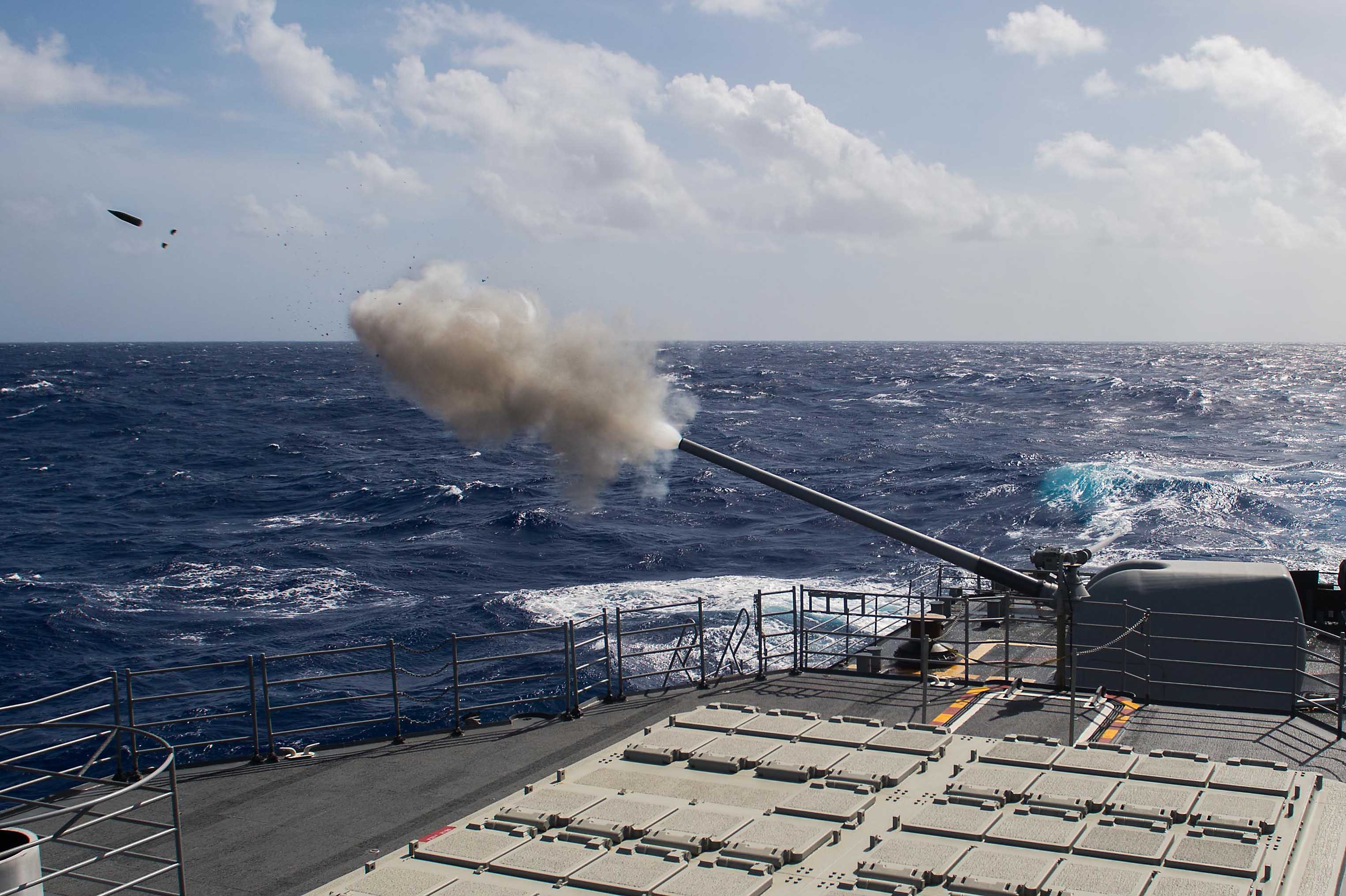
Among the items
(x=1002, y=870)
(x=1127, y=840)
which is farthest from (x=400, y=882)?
→ (x=1127, y=840)

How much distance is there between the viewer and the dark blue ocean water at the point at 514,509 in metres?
27.8

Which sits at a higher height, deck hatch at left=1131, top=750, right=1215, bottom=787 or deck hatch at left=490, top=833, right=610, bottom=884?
deck hatch at left=1131, top=750, right=1215, bottom=787

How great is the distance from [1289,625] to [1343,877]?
7137mm

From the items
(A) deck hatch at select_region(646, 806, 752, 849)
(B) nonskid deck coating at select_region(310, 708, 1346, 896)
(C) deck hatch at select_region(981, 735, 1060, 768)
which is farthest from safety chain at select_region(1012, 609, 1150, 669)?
(A) deck hatch at select_region(646, 806, 752, 849)

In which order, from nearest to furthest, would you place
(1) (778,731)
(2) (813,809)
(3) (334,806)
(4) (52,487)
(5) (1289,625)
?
(2) (813,809), (1) (778,731), (3) (334,806), (5) (1289,625), (4) (52,487)

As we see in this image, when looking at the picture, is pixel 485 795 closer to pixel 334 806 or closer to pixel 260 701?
pixel 334 806

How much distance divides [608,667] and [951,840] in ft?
20.6

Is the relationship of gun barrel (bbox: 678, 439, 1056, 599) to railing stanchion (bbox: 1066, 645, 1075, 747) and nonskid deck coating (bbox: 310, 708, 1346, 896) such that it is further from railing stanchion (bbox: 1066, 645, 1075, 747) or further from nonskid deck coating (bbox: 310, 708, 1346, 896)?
nonskid deck coating (bbox: 310, 708, 1346, 896)

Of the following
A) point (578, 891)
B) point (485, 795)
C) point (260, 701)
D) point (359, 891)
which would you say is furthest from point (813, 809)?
point (260, 701)

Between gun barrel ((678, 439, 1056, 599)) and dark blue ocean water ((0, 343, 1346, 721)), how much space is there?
437cm

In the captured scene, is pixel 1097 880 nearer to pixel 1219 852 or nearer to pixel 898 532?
pixel 1219 852

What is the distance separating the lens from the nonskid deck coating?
5223mm

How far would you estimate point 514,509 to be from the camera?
42719 mm

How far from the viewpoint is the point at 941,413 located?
75500 millimetres
